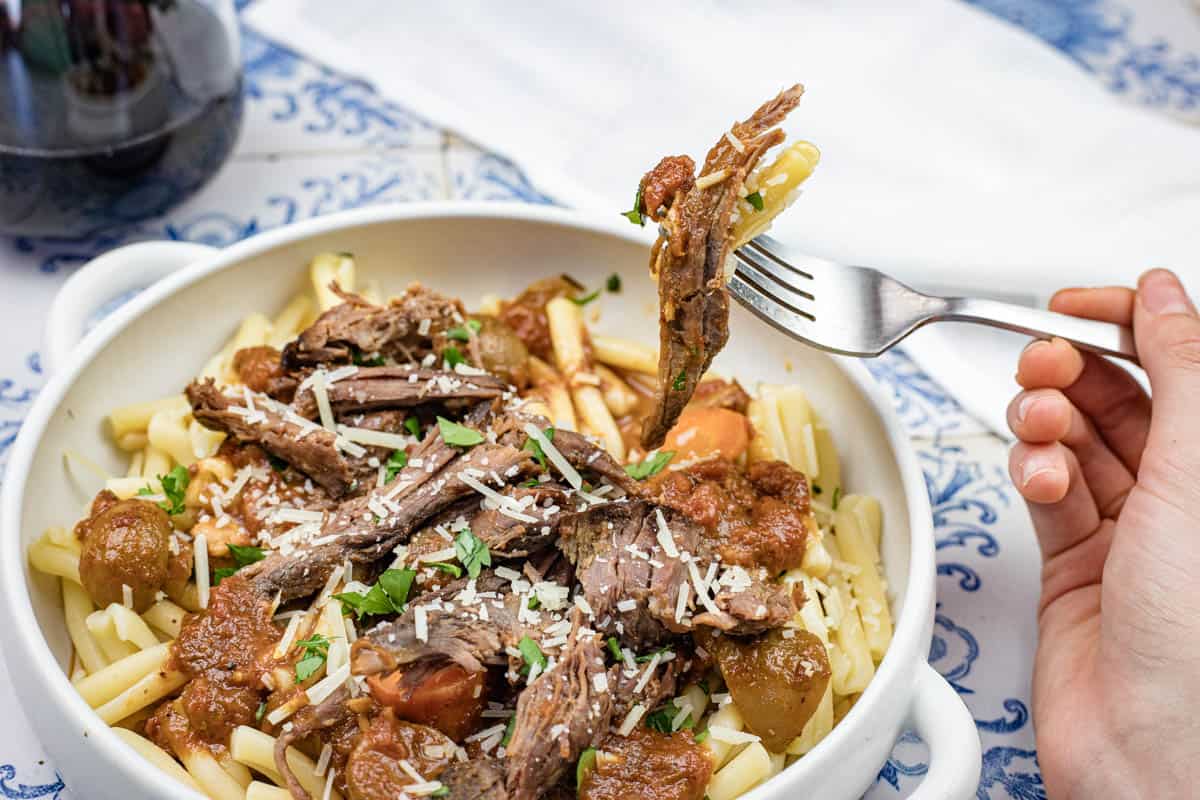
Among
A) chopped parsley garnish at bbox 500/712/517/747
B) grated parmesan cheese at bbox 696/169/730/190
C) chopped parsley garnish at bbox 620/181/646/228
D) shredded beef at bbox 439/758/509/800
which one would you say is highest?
grated parmesan cheese at bbox 696/169/730/190

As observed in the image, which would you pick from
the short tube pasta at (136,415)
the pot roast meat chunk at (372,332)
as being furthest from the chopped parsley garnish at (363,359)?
the short tube pasta at (136,415)

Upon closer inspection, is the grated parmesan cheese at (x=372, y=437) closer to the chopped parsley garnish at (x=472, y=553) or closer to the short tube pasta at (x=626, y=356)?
the chopped parsley garnish at (x=472, y=553)

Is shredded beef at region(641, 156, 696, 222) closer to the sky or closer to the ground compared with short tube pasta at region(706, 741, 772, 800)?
closer to the sky

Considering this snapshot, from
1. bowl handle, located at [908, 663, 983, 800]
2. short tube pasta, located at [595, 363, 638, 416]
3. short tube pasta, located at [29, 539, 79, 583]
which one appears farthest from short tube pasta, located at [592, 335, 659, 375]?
short tube pasta, located at [29, 539, 79, 583]

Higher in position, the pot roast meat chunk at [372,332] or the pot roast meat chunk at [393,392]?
the pot roast meat chunk at [372,332]

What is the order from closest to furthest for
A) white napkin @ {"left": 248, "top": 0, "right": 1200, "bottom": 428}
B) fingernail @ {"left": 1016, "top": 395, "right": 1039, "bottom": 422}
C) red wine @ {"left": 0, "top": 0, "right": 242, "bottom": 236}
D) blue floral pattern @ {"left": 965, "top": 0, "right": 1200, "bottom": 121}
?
fingernail @ {"left": 1016, "top": 395, "right": 1039, "bottom": 422}
red wine @ {"left": 0, "top": 0, "right": 242, "bottom": 236}
white napkin @ {"left": 248, "top": 0, "right": 1200, "bottom": 428}
blue floral pattern @ {"left": 965, "top": 0, "right": 1200, "bottom": 121}

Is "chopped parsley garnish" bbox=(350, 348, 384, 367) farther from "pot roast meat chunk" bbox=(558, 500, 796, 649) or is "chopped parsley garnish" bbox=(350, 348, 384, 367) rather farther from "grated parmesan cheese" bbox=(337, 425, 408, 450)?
"pot roast meat chunk" bbox=(558, 500, 796, 649)

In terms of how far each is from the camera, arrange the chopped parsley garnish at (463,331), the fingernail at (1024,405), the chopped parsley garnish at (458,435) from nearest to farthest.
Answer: the chopped parsley garnish at (458,435), the fingernail at (1024,405), the chopped parsley garnish at (463,331)
